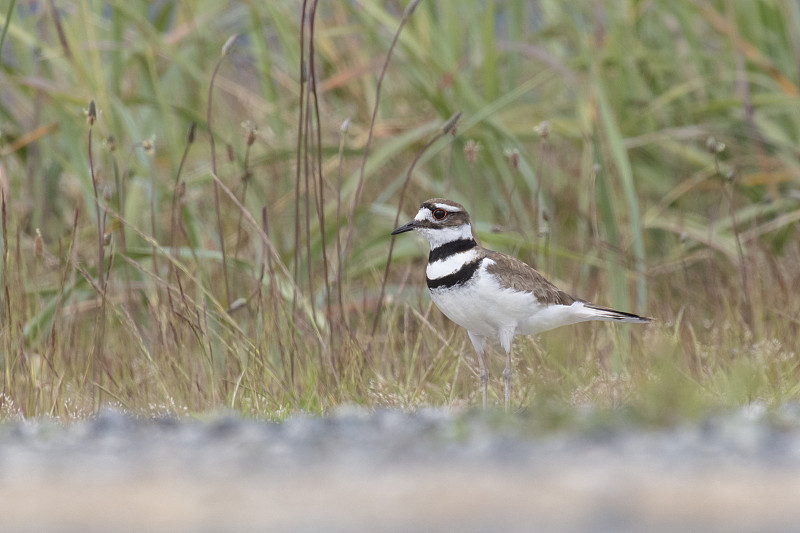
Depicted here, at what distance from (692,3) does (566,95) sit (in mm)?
1193

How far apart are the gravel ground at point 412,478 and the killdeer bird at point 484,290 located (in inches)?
42.6

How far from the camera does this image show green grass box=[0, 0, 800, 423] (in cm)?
429

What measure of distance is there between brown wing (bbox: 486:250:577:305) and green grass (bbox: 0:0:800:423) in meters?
0.33

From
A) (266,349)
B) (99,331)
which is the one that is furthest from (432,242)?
(99,331)

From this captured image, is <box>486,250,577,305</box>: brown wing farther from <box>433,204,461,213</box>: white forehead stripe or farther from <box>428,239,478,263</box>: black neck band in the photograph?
<box>433,204,461,213</box>: white forehead stripe

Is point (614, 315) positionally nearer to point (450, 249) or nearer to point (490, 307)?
point (490, 307)

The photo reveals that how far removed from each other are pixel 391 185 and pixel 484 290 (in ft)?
7.29

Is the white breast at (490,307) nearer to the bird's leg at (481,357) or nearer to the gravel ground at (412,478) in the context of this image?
the bird's leg at (481,357)

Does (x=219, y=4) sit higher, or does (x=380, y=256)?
(x=219, y=4)

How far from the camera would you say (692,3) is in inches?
247

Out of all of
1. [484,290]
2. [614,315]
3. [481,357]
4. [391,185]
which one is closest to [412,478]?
[484,290]

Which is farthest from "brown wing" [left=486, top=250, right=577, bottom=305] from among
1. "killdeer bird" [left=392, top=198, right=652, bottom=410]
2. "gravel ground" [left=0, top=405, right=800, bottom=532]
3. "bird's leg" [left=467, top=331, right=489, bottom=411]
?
"gravel ground" [left=0, top=405, right=800, bottom=532]

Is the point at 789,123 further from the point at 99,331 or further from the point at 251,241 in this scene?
the point at 99,331

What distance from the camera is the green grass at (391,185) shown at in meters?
4.29
